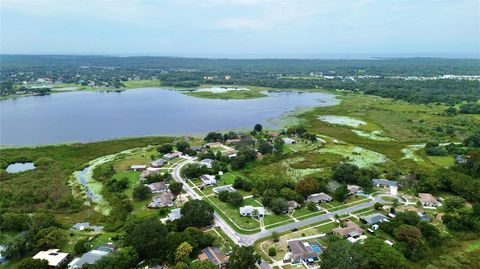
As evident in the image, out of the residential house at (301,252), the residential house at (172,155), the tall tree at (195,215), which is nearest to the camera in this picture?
the residential house at (301,252)

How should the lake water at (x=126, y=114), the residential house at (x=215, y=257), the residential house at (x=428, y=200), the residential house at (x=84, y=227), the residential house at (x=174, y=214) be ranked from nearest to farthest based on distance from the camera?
the residential house at (x=215, y=257) < the residential house at (x=84, y=227) < the residential house at (x=174, y=214) < the residential house at (x=428, y=200) < the lake water at (x=126, y=114)

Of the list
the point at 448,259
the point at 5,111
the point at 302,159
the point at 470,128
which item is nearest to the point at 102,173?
the point at 302,159

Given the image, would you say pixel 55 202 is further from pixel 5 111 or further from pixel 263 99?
pixel 263 99

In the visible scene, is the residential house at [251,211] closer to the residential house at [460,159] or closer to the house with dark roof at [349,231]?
the house with dark roof at [349,231]

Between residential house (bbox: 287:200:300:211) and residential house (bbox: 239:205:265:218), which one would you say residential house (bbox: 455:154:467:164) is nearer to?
residential house (bbox: 287:200:300:211)

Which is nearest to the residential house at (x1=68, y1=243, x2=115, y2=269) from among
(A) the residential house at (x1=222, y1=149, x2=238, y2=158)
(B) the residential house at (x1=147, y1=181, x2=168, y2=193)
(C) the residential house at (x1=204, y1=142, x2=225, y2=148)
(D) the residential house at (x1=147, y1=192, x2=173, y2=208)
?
(D) the residential house at (x1=147, y1=192, x2=173, y2=208)

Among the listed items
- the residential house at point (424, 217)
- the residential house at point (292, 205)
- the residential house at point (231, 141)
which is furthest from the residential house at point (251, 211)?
the residential house at point (231, 141)

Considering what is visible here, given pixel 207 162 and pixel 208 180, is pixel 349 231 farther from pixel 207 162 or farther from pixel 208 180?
pixel 207 162

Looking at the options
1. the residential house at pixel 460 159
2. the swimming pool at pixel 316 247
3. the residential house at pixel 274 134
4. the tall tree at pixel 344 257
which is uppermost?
the tall tree at pixel 344 257
